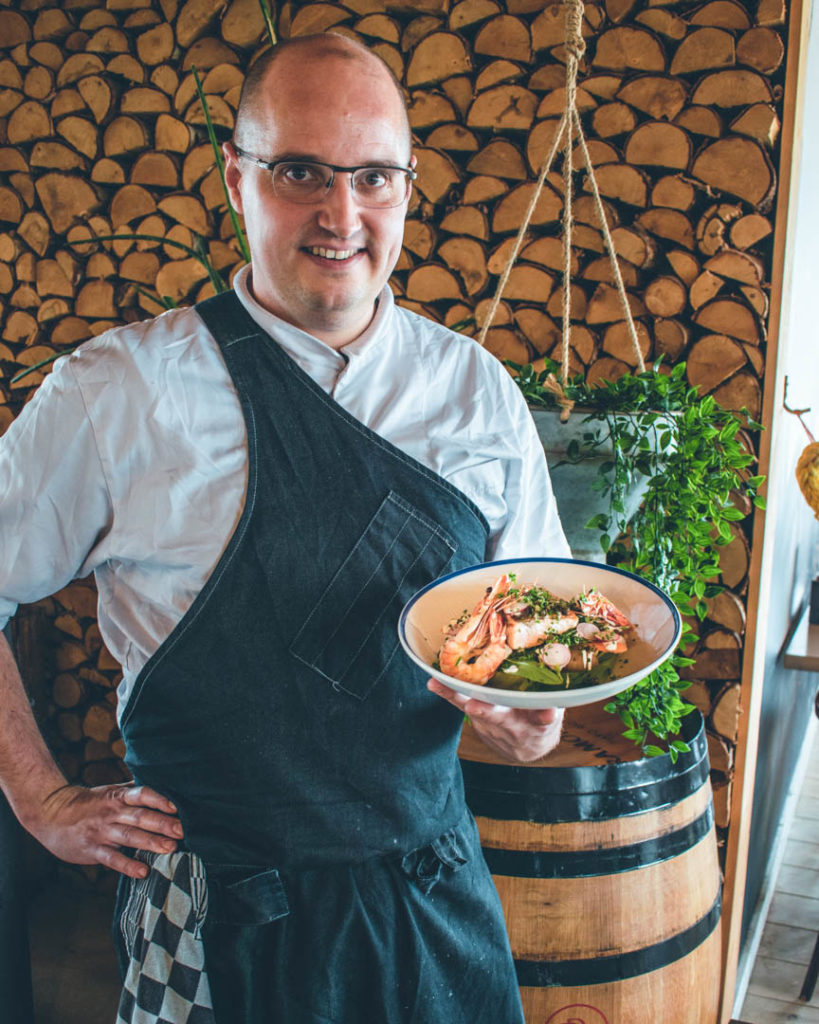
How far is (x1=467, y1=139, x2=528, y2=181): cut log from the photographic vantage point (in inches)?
86.7

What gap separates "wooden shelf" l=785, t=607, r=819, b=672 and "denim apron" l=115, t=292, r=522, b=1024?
1863mm

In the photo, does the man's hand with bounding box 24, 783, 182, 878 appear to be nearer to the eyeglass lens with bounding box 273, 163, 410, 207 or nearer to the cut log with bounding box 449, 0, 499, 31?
the eyeglass lens with bounding box 273, 163, 410, 207

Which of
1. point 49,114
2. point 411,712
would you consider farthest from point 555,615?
point 49,114

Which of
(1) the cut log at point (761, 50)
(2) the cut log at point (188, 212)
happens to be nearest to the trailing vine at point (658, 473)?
(1) the cut log at point (761, 50)

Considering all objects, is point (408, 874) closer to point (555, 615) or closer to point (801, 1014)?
point (555, 615)

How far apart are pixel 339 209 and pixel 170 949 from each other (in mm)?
990

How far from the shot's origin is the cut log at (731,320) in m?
2.04

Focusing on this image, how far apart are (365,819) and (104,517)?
0.52 metres

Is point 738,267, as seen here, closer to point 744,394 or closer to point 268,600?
point 744,394

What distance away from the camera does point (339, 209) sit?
3.64 feet

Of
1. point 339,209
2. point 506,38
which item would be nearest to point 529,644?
point 339,209

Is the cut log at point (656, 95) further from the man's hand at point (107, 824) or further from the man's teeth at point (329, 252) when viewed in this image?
the man's hand at point (107, 824)

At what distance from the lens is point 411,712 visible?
1.18 meters

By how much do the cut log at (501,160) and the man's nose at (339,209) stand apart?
1222 millimetres
